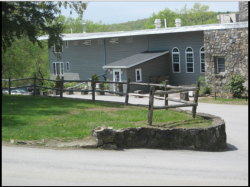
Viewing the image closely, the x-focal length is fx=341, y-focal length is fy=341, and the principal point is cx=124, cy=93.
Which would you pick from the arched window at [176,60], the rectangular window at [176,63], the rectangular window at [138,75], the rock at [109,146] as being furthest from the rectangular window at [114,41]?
the rock at [109,146]

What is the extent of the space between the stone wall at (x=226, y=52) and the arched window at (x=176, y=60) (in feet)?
12.5

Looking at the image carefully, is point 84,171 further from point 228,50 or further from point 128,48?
point 128,48

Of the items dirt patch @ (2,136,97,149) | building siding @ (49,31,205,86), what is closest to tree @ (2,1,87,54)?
dirt patch @ (2,136,97,149)

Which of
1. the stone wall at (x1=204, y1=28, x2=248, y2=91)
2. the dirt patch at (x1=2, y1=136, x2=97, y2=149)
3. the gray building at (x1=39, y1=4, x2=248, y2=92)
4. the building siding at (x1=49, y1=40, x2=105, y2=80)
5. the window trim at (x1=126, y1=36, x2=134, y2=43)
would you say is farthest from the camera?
the building siding at (x1=49, y1=40, x2=105, y2=80)

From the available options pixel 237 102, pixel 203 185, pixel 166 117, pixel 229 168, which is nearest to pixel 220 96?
pixel 237 102

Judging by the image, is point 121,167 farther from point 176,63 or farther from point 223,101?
point 176,63

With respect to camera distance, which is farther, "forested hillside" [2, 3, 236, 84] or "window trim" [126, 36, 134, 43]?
"forested hillside" [2, 3, 236, 84]

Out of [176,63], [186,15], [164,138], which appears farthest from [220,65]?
[186,15]

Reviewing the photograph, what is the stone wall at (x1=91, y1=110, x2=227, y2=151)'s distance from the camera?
884 centimetres

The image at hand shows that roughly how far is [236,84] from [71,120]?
47.0ft

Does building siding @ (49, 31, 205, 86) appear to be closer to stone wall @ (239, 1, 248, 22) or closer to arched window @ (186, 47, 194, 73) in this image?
arched window @ (186, 47, 194, 73)

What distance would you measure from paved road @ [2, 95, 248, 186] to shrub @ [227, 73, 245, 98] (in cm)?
1298

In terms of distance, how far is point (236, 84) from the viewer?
22.1m

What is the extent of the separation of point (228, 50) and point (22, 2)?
45.1ft
